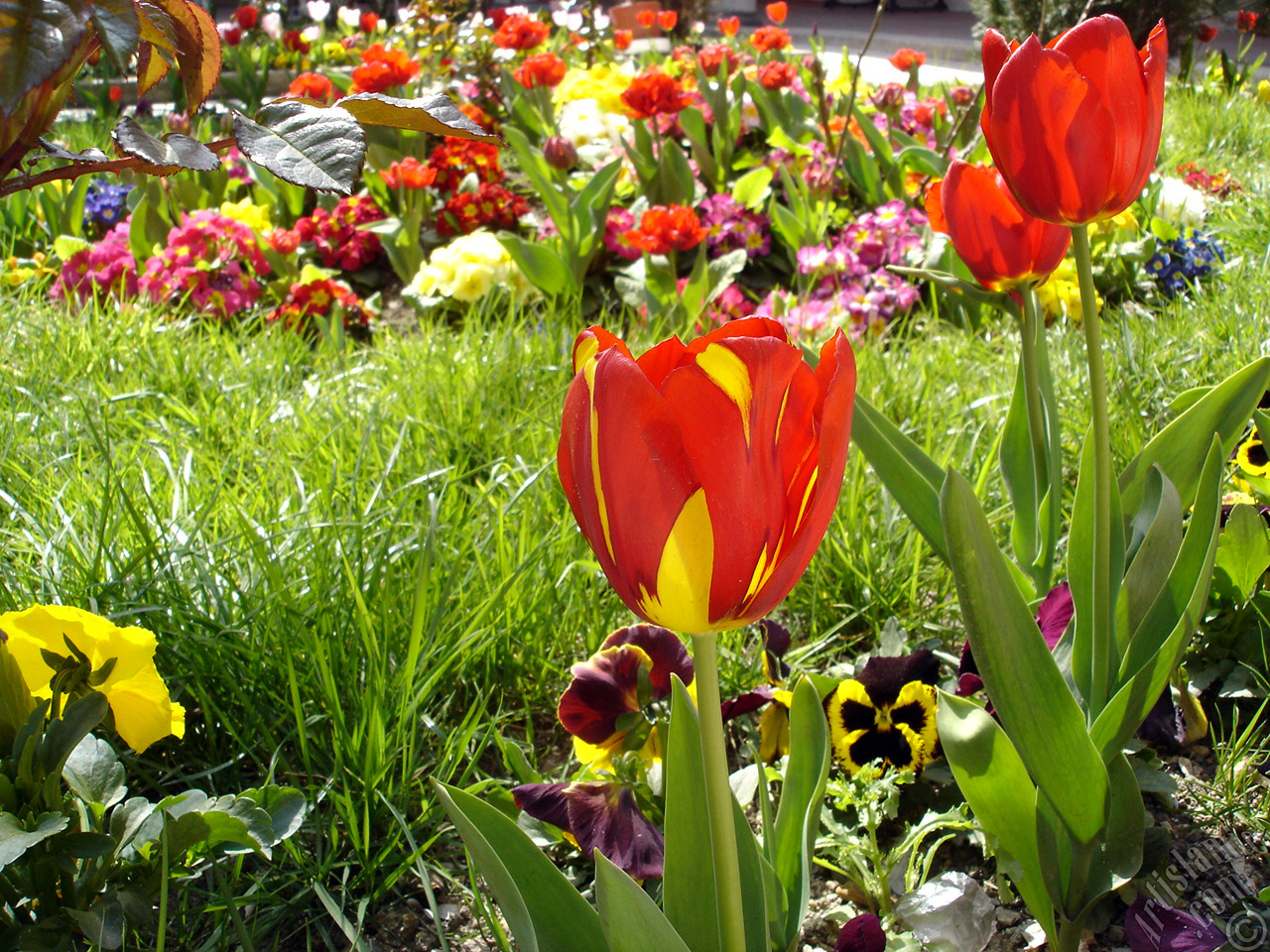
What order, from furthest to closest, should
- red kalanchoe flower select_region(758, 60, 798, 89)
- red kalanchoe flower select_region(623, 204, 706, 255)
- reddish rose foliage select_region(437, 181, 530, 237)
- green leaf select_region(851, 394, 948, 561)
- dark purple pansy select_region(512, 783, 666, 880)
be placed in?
red kalanchoe flower select_region(758, 60, 798, 89)
reddish rose foliage select_region(437, 181, 530, 237)
red kalanchoe flower select_region(623, 204, 706, 255)
green leaf select_region(851, 394, 948, 561)
dark purple pansy select_region(512, 783, 666, 880)

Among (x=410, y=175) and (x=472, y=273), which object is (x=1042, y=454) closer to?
(x=472, y=273)

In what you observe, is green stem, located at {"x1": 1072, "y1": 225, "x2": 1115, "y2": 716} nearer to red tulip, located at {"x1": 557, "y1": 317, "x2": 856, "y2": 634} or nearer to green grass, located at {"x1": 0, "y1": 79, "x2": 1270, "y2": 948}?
red tulip, located at {"x1": 557, "y1": 317, "x2": 856, "y2": 634}

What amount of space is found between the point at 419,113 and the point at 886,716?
0.80 m

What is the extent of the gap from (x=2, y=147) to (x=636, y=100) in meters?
3.07

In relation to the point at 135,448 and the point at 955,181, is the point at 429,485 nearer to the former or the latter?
the point at 135,448

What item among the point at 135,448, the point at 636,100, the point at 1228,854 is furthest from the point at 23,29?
the point at 636,100

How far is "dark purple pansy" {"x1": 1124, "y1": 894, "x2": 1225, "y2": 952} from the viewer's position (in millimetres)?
842

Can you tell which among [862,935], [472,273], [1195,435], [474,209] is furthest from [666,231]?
[862,935]

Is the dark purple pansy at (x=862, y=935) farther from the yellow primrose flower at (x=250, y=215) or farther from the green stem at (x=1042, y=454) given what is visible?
the yellow primrose flower at (x=250, y=215)

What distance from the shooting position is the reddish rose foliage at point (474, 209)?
3.64 m

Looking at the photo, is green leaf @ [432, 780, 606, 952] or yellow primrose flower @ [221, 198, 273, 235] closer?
green leaf @ [432, 780, 606, 952]

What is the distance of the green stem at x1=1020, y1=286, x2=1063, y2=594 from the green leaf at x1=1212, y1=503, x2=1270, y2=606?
0.20 metres

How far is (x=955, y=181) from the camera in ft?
3.12

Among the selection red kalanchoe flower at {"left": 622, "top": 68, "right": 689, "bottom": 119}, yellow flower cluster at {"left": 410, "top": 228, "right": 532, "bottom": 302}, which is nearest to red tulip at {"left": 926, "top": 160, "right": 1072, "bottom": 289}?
yellow flower cluster at {"left": 410, "top": 228, "right": 532, "bottom": 302}
